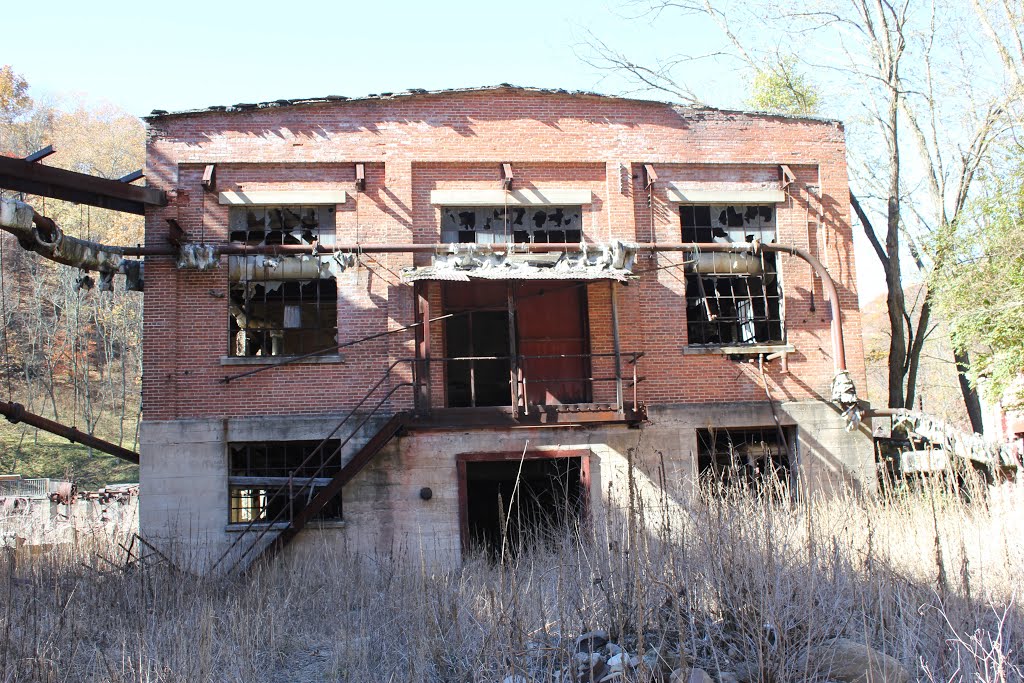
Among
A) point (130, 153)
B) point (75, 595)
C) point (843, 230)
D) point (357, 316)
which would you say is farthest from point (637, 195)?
point (130, 153)

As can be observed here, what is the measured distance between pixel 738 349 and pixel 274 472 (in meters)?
8.49

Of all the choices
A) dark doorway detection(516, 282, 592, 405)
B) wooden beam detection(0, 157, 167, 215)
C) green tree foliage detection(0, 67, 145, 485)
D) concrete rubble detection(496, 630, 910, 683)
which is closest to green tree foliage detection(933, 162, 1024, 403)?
dark doorway detection(516, 282, 592, 405)

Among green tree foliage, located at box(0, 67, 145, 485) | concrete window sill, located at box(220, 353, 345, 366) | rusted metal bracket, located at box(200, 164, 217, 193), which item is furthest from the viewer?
green tree foliage, located at box(0, 67, 145, 485)

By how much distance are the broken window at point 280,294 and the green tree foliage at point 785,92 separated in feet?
48.9

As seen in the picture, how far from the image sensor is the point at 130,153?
1778 inches

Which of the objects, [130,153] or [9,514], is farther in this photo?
[130,153]

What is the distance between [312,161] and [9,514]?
1121cm

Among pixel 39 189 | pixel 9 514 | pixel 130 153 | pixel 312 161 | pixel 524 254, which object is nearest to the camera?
pixel 39 189

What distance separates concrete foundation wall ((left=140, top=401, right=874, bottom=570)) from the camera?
48.8 ft

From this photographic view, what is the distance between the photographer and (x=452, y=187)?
16422 millimetres

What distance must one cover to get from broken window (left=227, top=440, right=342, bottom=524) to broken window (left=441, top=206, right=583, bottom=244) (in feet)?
14.5

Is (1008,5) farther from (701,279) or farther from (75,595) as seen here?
(75,595)

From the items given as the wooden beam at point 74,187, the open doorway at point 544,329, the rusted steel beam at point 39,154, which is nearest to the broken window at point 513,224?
the open doorway at point 544,329

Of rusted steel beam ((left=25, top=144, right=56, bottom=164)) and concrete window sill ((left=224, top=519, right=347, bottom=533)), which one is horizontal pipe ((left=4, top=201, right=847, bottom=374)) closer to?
rusted steel beam ((left=25, top=144, right=56, bottom=164))
